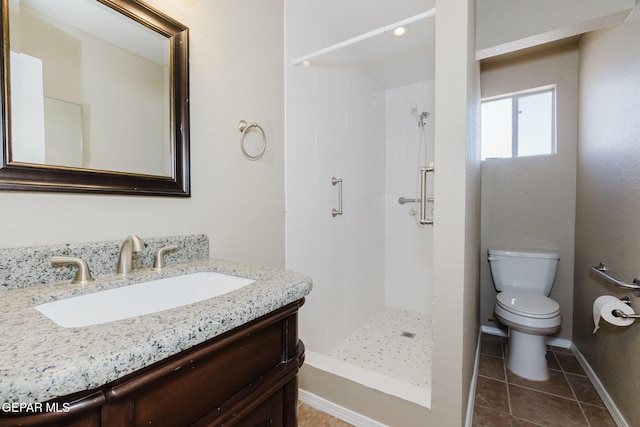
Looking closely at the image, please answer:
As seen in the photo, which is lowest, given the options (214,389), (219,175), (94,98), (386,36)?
(214,389)

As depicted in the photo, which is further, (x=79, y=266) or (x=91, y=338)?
(x=79, y=266)

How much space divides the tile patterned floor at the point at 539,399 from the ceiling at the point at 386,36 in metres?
2.31

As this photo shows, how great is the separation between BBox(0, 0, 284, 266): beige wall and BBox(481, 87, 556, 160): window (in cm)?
209

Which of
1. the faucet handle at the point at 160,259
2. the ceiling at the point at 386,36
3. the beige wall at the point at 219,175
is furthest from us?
the ceiling at the point at 386,36

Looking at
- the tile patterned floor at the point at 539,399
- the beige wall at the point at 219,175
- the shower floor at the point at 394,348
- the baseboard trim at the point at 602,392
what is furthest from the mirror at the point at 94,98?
the baseboard trim at the point at 602,392

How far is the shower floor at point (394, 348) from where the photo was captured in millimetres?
1921

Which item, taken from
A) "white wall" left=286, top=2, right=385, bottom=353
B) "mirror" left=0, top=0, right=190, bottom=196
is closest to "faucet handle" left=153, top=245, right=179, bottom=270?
"mirror" left=0, top=0, right=190, bottom=196

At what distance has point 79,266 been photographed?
80 cm

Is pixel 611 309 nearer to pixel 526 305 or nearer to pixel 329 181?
pixel 526 305

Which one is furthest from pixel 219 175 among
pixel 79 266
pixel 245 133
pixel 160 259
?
pixel 79 266

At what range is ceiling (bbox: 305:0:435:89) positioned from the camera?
6.00 ft

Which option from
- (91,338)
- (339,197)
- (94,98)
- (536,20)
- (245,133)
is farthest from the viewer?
(339,197)

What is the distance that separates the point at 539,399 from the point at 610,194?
1.33 metres

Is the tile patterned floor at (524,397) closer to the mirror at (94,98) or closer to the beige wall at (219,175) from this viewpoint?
the beige wall at (219,175)
